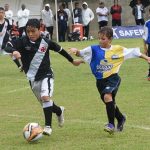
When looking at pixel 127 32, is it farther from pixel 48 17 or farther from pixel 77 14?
pixel 48 17

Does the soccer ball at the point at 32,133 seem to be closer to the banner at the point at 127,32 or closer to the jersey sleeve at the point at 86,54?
the jersey sleeve at the point at 86,54

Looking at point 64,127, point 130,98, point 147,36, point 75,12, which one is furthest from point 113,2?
point 64,127

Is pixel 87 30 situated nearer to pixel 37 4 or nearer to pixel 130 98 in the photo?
pixel 37 4

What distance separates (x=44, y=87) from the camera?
9.61 meters

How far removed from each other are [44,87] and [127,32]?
2445 centimetres

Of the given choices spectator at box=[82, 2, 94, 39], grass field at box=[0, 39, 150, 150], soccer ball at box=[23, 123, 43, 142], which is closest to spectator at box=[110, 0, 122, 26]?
spectator at box=[82, 2, 94, 39]

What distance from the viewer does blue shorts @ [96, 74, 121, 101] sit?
31.4 ft

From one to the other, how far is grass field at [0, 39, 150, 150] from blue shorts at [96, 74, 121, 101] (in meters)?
0.66

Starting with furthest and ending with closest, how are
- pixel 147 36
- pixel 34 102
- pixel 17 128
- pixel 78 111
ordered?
pixel 147 36
pixel 34 102
pixel 78 111
pixel 17 128

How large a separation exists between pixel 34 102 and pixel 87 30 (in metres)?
21.8

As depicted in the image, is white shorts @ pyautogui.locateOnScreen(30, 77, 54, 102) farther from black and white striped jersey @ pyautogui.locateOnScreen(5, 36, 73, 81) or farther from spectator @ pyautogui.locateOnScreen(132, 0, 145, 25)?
spectator @ pyautogui.locateOnScreen(132, 0, 145, 25)

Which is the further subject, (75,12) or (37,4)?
(37,4)

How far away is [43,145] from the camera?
898 centimetres

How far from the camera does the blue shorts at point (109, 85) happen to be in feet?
31.4
